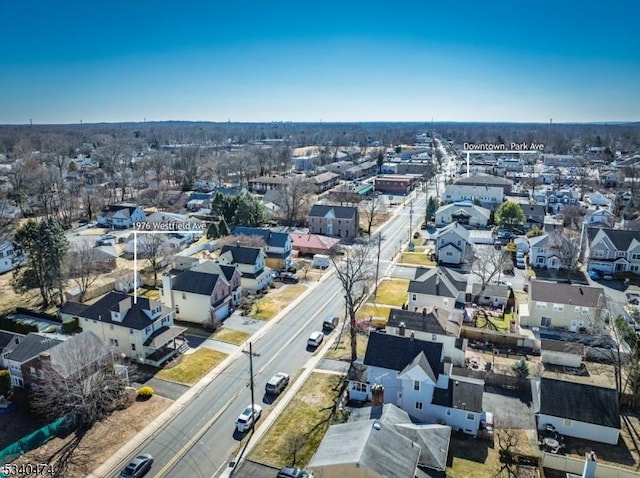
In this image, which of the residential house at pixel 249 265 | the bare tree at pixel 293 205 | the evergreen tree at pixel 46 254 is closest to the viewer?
the evergreen tree at pixel 46 254

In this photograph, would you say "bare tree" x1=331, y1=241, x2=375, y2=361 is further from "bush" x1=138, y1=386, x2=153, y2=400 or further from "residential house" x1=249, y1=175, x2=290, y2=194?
"residential house" x1=249, y1=175, x2=290, y2=194

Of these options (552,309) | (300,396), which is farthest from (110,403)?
(552,309)

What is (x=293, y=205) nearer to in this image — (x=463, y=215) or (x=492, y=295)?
(x=463, y=215)

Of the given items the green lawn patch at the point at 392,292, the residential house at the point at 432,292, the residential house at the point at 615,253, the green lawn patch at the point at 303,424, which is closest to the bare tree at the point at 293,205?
the green lawn patch at the point at 392,292

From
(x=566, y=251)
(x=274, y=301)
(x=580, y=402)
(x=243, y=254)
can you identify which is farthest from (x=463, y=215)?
(x=580, y=402)

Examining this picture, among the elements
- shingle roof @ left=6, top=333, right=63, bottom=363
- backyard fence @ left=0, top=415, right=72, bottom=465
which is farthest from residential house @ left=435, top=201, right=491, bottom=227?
backyard fence @ left=0, top=415, right=72, bottom=465

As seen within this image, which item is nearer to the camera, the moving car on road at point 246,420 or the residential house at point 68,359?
A: the moving car on road at point 246,420

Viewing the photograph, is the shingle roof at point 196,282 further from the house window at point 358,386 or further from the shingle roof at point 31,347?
the house window at point 358,386
